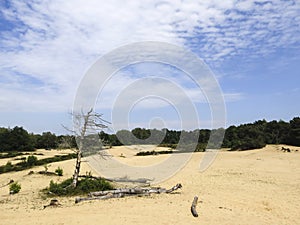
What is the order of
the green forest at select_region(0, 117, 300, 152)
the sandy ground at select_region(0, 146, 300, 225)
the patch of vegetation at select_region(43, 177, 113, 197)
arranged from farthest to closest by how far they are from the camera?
the green forest at select_region(0, 117, 300, 152)
the patch of vegetation at select_region(43, 177, 113, 197)
the sandy ground at select_region(0, 146, 300, 225)

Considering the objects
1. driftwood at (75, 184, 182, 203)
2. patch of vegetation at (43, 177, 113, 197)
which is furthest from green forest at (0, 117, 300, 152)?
driftwood at (75, 184, 182, 203)

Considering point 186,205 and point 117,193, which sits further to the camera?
point 117,193

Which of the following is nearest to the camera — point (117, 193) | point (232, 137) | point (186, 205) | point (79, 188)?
point (186, 205)

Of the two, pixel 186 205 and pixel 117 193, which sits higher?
pixel 117 193

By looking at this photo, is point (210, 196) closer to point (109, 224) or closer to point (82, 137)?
point (109, 224)

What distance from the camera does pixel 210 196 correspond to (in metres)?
13.6

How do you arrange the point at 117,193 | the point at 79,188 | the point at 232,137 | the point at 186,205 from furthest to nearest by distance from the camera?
the point at 232,137
the point at 79,188
the point at 117,193
the point at 186,205

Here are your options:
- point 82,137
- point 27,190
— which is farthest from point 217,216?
point 27,190

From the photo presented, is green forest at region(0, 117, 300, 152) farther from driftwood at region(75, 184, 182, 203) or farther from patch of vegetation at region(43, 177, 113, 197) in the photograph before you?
driftwood at region(75, 184, 182, 203)

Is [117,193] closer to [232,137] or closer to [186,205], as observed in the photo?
[186,205]

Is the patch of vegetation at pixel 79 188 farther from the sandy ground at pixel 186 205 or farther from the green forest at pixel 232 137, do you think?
the green forest at pixel 232 137

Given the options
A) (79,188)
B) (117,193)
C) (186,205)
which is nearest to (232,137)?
(79,188)

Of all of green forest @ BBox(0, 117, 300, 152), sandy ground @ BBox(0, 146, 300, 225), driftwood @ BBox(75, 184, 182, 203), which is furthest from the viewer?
green forest @ BBox(0, 117, 300, 152)

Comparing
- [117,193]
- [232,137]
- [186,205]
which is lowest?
[186,205]
